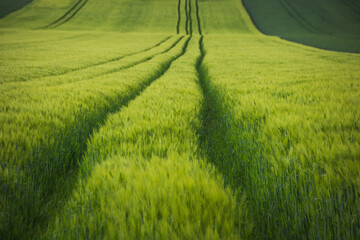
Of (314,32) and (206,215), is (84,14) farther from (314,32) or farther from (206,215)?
(206,215)

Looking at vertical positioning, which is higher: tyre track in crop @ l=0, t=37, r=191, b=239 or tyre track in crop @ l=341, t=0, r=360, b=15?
tyre track in crop @ l=341, t=0, r=360, b=15

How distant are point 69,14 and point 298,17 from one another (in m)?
67.4

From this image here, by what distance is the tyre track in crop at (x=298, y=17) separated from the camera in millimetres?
48062

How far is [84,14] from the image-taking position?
176 ft

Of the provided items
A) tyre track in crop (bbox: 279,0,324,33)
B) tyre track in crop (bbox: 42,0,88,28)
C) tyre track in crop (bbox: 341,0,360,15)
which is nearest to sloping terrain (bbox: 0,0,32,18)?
tyre track in crop (bbox: 42,0,88,28)

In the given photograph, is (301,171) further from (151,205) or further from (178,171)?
(151,205)

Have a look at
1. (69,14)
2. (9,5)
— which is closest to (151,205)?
(69,14)

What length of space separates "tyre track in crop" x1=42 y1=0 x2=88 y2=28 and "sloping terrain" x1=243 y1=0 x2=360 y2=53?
170ft

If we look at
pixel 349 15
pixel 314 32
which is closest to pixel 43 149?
pixel 314 32

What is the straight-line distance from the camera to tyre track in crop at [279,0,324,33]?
158 ft

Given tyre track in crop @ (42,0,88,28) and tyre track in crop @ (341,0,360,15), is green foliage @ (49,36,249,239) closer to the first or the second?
tyre track in crop @ (42,0,88,28)

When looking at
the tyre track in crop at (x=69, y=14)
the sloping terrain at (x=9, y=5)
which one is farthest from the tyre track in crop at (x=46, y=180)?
the sloping terrain at (x=9, y=5)

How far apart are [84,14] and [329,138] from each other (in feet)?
219

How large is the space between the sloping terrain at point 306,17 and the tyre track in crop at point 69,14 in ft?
170
